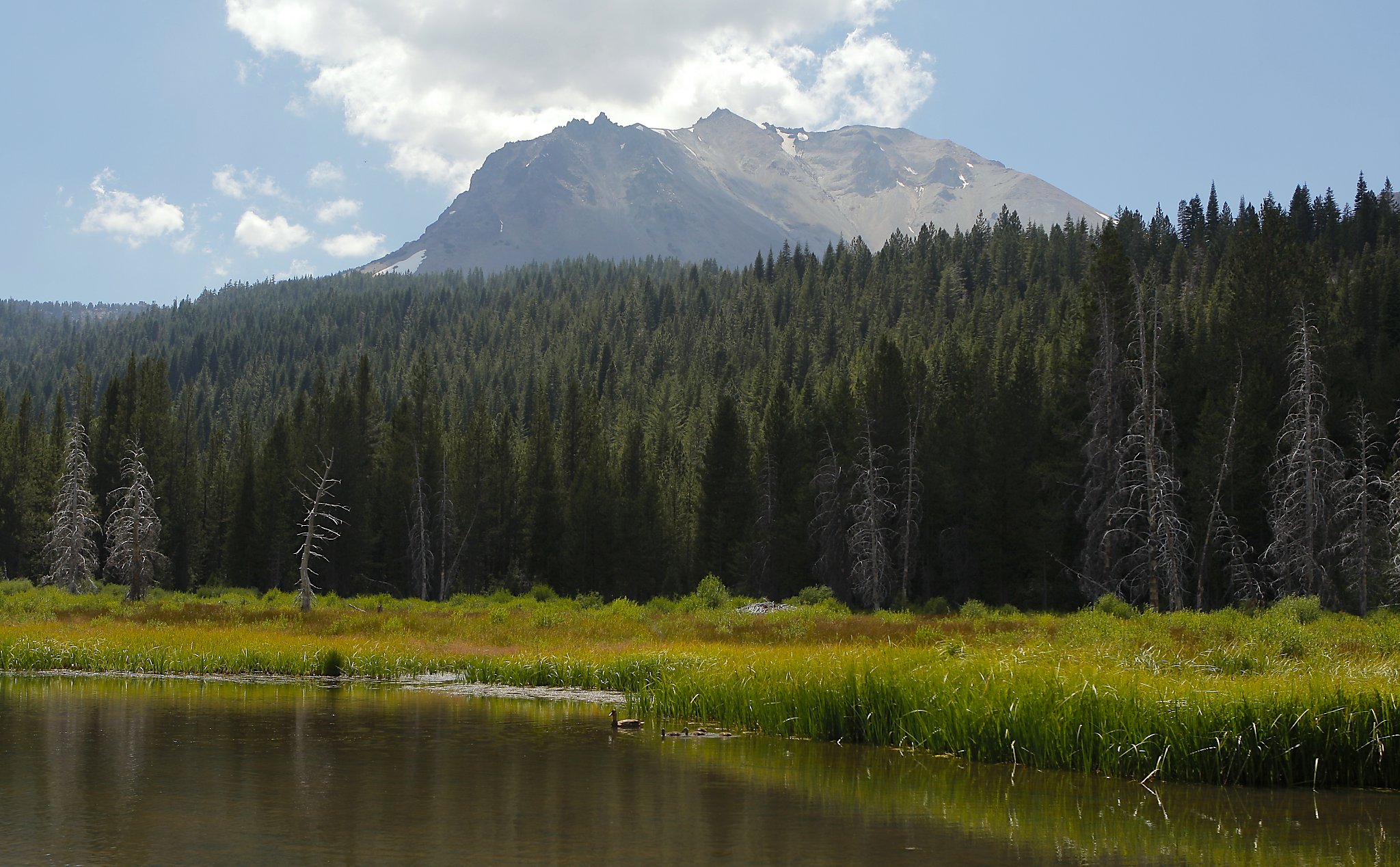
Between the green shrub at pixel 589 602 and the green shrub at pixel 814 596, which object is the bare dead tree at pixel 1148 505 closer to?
the green shrub at pixel 814 596

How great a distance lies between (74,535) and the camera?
63.5 metres

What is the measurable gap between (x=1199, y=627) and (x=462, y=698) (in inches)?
912

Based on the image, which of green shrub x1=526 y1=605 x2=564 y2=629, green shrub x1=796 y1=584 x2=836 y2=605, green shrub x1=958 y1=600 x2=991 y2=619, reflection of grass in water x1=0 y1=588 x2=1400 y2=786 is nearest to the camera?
reflection of grass in water x1=0 y1=588 x2=1400 y2=786

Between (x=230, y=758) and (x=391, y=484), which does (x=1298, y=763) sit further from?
(x=391, y=484)

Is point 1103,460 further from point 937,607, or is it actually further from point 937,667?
point 937,667

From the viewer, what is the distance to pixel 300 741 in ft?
52.6

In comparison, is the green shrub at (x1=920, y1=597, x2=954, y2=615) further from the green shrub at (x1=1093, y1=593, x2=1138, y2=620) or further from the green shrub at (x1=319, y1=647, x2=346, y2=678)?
the green shrub at (x1=319, y1=647, x2=346, y2=678)

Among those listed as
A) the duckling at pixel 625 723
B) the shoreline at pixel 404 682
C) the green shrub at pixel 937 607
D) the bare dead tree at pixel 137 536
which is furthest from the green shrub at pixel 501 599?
the duckling at pixel 625 723

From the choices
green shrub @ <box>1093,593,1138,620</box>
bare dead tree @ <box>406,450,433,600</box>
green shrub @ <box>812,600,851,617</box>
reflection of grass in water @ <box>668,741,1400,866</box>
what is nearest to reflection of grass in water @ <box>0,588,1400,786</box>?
reflection of grass in water @ <box>668,741,1400,866</box>

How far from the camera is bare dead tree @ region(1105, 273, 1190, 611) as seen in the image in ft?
152

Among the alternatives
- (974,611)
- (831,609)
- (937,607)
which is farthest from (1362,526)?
(831,609)

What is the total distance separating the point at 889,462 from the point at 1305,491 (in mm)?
30623

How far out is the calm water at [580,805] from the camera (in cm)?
1022

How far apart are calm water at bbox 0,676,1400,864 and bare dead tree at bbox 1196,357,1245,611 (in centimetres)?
3945
